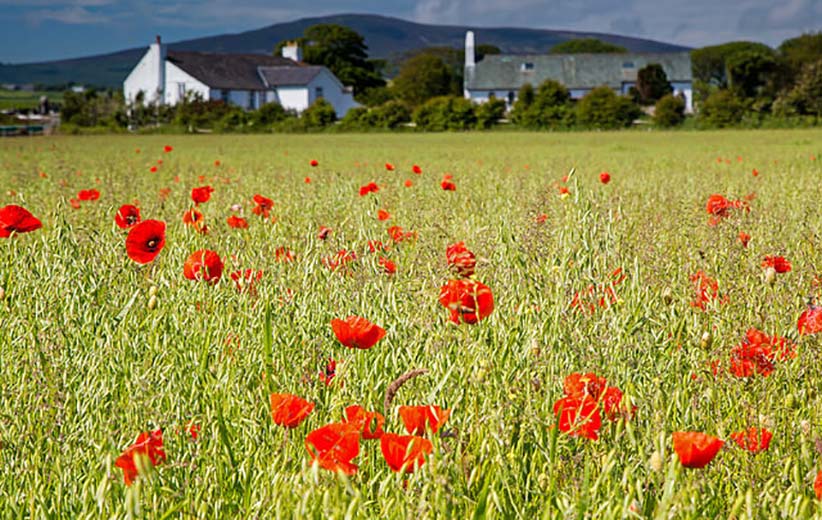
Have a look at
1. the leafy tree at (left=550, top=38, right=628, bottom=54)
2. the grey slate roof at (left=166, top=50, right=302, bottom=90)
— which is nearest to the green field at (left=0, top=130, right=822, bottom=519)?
the grey slate roof at (left=166, top=50, right=302, bottom=90)

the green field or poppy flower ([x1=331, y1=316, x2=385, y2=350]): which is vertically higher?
poppy flower ([x1=331, y1=316, x2=385, y2=350])

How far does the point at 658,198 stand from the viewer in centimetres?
709

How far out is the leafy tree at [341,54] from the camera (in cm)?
9138

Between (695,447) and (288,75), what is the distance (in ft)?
246

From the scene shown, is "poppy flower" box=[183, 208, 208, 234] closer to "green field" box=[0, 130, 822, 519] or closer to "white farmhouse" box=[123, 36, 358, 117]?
"green field" box=[0, 130, 822, 519]

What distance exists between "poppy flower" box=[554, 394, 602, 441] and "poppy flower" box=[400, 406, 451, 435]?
0.24 m

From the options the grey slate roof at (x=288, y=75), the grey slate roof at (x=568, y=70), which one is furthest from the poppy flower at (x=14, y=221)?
the grey slate roof at (x=568, y=70)

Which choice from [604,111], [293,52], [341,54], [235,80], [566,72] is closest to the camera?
[604,111]

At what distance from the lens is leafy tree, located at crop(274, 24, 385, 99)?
91.4 m

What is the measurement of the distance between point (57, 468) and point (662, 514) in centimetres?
102

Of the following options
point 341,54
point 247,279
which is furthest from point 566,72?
point 247,279

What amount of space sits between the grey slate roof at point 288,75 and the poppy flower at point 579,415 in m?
72.8

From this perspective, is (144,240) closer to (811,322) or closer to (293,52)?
(811,322)

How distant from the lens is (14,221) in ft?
8.06
